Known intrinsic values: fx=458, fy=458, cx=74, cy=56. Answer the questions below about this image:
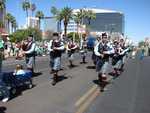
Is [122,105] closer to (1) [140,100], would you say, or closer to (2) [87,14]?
(1) [140,100]

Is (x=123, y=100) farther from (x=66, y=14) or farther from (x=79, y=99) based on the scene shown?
(x=66, y=14)

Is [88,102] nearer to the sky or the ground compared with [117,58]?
nearer to the ground

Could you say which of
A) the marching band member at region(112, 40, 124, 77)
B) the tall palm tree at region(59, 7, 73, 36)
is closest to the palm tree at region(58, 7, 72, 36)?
the tall palm tree at region(59, 7, 73, 36)

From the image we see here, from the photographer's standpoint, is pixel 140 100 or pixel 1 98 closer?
pixel 1 98

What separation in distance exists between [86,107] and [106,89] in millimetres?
4306

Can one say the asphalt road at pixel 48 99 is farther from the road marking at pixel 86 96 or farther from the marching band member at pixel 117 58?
the marching band member at pixel 117 58

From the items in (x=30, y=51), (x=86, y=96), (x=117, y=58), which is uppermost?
(x=30, y=51)

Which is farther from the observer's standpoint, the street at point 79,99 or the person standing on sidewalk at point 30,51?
the person standing on sidewalk at point 30,51

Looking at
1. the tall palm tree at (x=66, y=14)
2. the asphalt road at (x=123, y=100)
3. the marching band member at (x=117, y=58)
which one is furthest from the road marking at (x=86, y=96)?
the tall palm tree at (x=66, y=14)

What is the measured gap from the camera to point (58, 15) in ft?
376

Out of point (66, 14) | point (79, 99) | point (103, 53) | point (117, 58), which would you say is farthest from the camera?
point (66, 14)

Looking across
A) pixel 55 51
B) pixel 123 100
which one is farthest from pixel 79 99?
pixel 55 51

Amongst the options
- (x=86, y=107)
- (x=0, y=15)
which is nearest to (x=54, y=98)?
(x=86, y=107)

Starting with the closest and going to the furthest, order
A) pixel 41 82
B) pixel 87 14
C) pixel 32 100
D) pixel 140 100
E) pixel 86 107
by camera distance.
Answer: pixel 86 107 < pixel 32 100 < pixel 140 100 < pixel 41 82 < pixel 87 14
